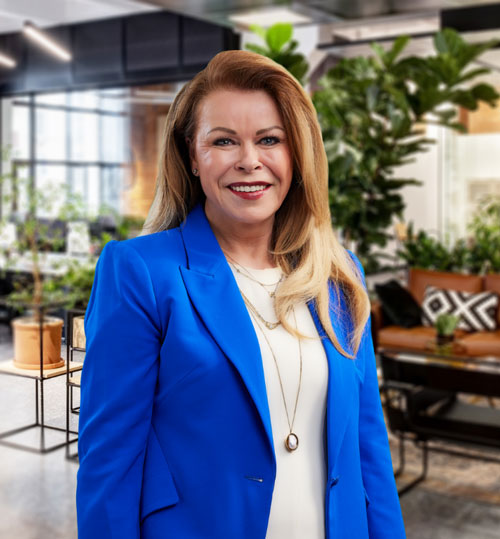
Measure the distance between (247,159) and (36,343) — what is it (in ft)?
1.87

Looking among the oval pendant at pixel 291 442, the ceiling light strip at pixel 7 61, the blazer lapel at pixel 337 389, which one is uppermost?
the ceiling light strip at pixel 7 61

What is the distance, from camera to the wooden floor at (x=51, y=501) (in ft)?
4.79

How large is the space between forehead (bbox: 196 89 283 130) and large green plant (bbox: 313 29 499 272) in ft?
12.6

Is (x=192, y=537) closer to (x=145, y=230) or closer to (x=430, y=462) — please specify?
(x=145, y=230)

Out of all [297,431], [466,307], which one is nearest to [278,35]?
[466,307]

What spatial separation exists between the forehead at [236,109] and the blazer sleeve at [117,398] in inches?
11.2

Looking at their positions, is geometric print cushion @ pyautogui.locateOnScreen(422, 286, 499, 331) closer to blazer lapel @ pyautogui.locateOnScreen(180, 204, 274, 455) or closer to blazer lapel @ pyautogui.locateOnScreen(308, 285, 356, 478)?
blazer lapel @ pyautogui.locateOnScreen(308, 285, 356, 478)

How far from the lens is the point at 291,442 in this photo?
1236mm

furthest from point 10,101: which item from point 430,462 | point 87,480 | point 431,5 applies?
point 87,480

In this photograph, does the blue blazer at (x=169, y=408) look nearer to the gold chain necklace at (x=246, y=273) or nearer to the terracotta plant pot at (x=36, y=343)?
the gold chain necklace at (x=246, y=273)

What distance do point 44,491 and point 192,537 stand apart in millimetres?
894

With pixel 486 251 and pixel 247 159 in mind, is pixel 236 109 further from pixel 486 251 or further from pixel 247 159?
pixel 486 251

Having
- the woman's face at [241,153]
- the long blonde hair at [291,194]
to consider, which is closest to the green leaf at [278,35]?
the long blonde hair at [291,194]

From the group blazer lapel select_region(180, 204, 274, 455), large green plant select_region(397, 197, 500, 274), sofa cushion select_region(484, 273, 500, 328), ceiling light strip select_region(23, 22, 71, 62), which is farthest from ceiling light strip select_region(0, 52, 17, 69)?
blazer lapel select_region(180, 204, 274, 455)
